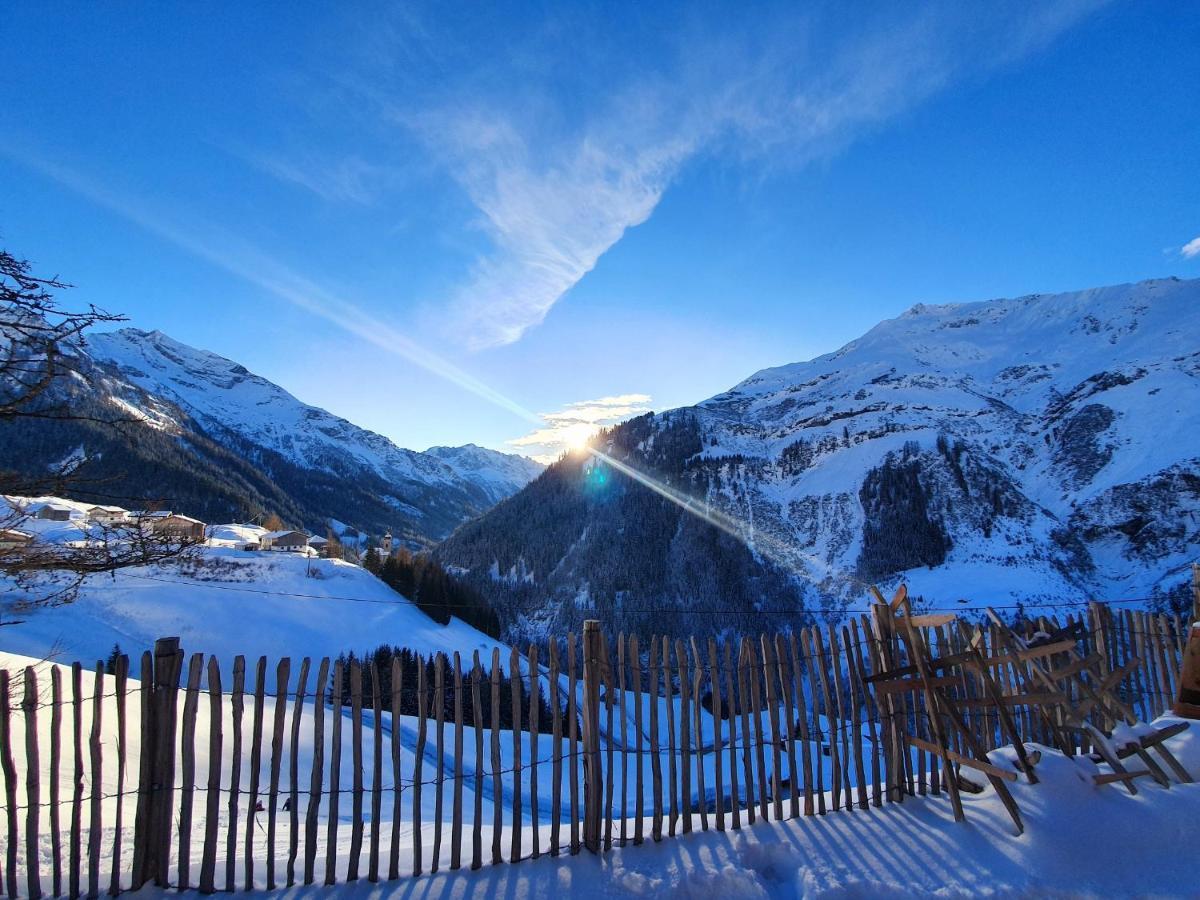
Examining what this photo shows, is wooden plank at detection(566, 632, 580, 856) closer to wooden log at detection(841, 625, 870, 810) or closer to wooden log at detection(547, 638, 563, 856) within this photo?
wooden log at detection(547, 638, 563, 856)

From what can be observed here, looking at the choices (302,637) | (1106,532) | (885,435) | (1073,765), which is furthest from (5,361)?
(885,435)

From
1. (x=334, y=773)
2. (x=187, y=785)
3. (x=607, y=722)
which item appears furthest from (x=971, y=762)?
(x=187, y=785)

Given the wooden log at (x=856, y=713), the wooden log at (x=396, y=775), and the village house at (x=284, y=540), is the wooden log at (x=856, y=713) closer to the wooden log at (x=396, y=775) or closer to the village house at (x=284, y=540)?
the wooden log at (x=396, y=775)

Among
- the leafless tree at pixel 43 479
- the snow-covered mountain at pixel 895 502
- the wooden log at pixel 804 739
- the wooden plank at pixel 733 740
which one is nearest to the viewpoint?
the leafless tree at pixel 43 479

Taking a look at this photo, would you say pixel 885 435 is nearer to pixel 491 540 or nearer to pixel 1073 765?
pixel 491 540

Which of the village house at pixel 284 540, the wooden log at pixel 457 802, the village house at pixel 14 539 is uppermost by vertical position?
the village house at pixel 14 539

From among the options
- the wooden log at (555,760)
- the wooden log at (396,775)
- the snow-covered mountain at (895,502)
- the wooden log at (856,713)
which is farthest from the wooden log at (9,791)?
the snow-covered mountain at (895,502)

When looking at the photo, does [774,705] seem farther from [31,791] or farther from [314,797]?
[31,791]
